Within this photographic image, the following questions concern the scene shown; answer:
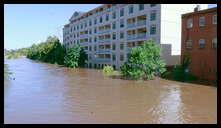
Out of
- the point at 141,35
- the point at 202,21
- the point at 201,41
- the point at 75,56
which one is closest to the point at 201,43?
the point at 201,41

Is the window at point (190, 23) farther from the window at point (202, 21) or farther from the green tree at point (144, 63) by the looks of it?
the green tree at point (144, 63)

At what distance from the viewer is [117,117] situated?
1092 cm

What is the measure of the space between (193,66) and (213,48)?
3681 millimetres

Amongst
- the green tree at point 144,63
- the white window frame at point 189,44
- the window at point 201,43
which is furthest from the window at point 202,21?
the green tree at point 144,63

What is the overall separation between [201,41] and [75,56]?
96.4 ft

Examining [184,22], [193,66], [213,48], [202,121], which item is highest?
[184,22]

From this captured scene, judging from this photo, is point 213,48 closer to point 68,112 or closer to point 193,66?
point 193,66

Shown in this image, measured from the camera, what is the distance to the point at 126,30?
39.7 meters

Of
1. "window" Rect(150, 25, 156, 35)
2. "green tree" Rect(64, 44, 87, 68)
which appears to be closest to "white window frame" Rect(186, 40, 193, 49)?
"window" Rect(150, 25, 156, 35)

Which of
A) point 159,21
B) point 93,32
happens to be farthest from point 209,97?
point 93,32

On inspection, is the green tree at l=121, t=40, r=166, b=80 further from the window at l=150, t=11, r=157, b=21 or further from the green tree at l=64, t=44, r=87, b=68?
the green tree at l=64, t=44, r=87, b=68

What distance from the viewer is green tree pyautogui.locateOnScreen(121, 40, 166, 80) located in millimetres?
24719

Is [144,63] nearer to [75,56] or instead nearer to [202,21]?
[202,21]

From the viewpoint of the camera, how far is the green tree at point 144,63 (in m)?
24.7
